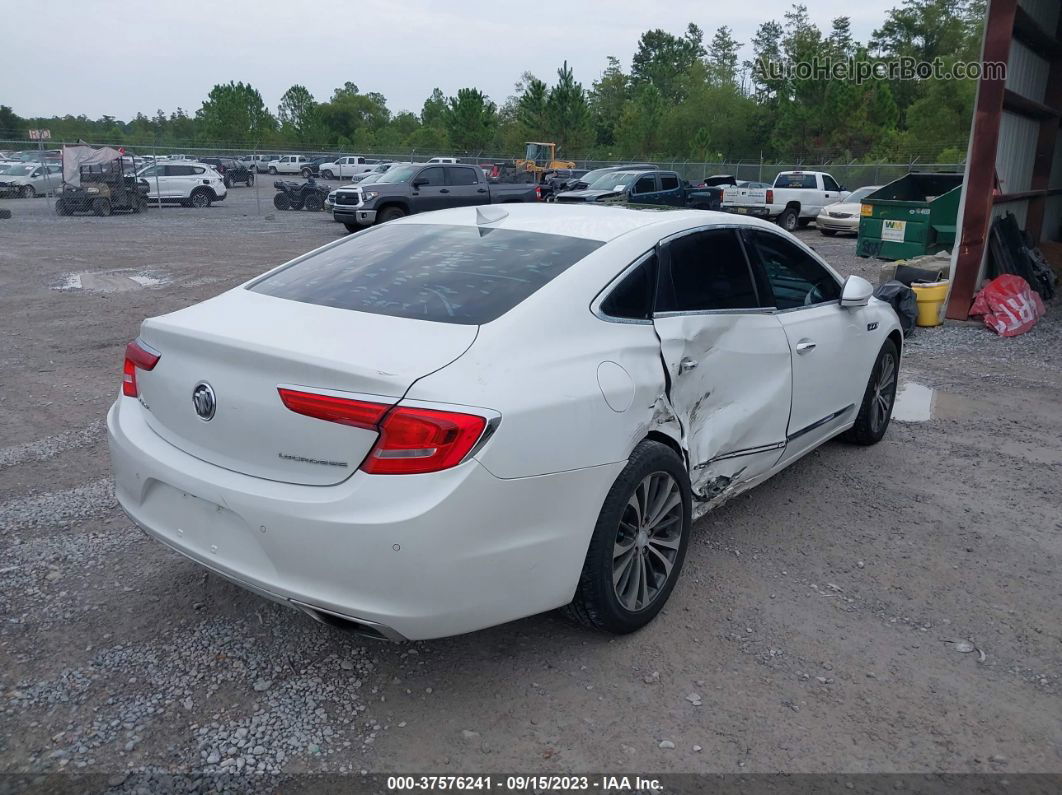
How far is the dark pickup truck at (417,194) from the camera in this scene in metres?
21.4

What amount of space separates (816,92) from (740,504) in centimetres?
5875

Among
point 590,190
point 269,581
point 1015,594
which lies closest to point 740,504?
point 1015,594

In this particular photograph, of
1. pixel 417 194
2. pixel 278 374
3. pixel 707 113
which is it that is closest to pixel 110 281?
pixel 417 194

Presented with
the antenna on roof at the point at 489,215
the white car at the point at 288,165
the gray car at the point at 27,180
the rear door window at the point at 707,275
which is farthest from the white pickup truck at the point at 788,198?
the white car at the point at 288,165

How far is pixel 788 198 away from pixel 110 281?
727 inches

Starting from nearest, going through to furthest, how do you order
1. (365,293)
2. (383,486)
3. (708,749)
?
(383,486), (708,749), (365,293)

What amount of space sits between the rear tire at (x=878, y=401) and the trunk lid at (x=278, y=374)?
11.1ft

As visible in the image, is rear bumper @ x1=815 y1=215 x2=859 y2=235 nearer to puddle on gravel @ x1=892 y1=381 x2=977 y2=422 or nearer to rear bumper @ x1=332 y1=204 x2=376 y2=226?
rear bumper @ x1=332 y1=204 x2=376 y2=226

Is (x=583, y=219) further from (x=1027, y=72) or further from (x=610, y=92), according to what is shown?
(x=610, y=92)

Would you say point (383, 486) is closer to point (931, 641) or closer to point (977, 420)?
point (931, 641)

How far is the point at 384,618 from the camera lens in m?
2.63

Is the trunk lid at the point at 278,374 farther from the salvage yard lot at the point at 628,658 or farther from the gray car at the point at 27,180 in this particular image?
the gray car at the point at 27,180

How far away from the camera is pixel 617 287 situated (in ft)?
11.1

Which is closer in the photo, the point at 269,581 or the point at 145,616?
the point at 269,581
